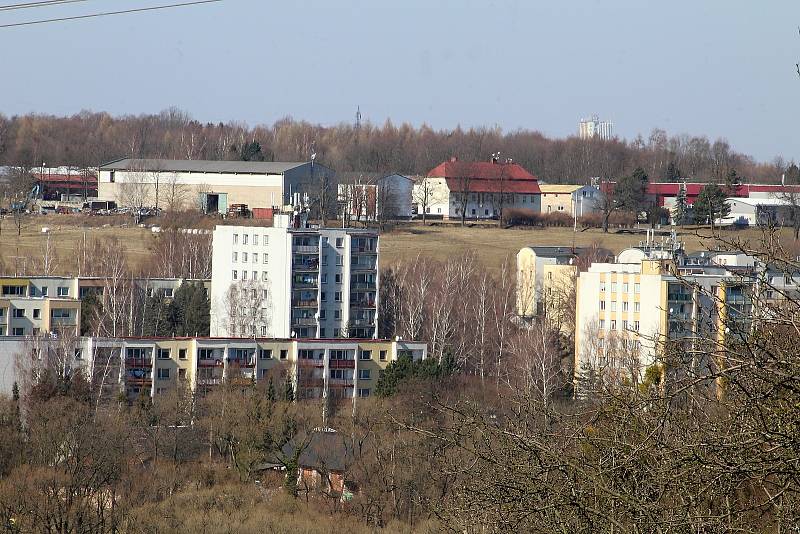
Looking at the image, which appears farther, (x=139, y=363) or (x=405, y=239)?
(x=405, y=239)

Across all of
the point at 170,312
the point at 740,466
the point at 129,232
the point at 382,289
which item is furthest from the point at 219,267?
the point at 740,466

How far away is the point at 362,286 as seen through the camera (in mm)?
21672

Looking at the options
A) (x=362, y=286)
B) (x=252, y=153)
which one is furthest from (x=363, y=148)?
(x=362, y=286)

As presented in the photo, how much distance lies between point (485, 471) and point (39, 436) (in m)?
10.1

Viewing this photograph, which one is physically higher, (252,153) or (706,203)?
(252,153)

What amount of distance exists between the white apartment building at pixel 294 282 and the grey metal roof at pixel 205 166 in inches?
402

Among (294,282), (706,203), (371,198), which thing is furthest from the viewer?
(371,198)

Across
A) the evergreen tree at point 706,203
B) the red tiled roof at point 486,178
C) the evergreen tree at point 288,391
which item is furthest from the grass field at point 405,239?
the evergreen tree at point 288,391

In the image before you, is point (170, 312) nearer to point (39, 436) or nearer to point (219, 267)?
point (219, 267)

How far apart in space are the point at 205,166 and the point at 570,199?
1001 cm

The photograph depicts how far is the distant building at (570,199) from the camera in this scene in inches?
1347

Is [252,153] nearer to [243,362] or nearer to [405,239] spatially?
[405,239]

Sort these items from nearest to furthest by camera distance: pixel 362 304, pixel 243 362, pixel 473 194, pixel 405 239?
1. pixel 243 362
2. pixel 362 304
3. pixel 405 239
4. pixel 473 194

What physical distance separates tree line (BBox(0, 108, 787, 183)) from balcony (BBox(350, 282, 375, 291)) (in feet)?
62.0
